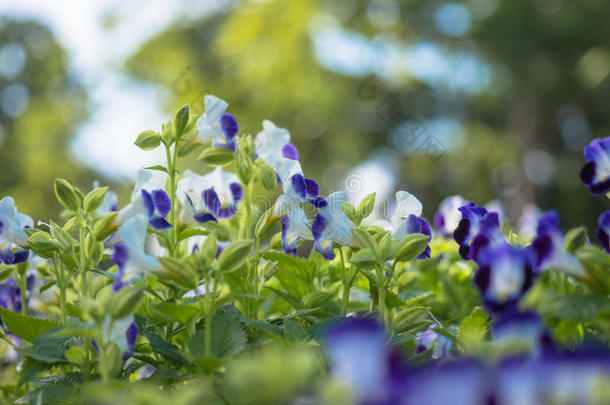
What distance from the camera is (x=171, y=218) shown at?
0.90 metres

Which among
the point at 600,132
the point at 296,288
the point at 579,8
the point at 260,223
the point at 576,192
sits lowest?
the point at 576,192

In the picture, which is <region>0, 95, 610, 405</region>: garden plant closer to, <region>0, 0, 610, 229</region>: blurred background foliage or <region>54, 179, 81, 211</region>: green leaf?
<region>54, 179, 81, 211</region>: green leaf

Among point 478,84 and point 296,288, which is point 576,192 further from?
point 296,288

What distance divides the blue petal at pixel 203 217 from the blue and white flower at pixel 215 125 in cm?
13

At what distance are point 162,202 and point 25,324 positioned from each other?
25 cm

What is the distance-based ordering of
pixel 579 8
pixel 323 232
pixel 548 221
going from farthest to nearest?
pixel 579 8 < pixel 323 232 < pixel 548 221

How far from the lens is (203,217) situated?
875 millimetres

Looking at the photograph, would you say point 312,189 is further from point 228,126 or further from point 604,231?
point 604,231

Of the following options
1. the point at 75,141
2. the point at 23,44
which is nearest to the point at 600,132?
the point at 75,141

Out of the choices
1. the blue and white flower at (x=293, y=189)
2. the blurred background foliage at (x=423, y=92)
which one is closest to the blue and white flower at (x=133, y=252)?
Answer: the blue and white flower at (x=293, y=189)

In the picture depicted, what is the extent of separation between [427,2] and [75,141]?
8.97 meters

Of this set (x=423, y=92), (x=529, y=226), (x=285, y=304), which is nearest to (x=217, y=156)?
(x=285, y=304)

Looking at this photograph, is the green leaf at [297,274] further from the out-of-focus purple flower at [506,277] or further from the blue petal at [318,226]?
the out-of-focus purple flower at [506,277]

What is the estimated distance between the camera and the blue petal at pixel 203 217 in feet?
2.85
